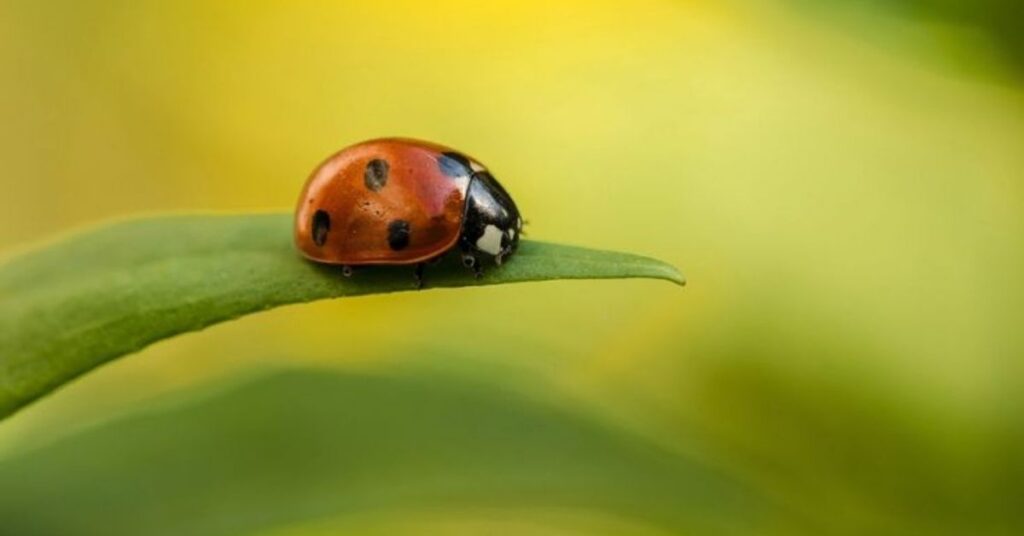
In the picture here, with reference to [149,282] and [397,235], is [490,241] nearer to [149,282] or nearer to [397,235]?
[397,235]

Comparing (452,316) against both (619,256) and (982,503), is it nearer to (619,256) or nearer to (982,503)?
(982,503)

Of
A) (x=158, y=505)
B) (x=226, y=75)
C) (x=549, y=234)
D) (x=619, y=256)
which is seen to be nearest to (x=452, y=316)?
(x=549, y=234)

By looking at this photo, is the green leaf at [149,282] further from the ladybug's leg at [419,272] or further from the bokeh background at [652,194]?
the bokeh background at [652,194]

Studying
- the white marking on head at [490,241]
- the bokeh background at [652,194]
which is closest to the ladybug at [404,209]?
the white marking on head at [490,241]

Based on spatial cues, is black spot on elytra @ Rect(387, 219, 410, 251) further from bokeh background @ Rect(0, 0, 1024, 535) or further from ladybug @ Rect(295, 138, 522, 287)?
bokeh background @ Rect(0, 0, 1024, 535)

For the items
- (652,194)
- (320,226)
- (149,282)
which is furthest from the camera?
(652,194)

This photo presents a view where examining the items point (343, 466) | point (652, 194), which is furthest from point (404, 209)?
point (652, 194)

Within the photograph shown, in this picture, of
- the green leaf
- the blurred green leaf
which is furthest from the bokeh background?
the green leaf
